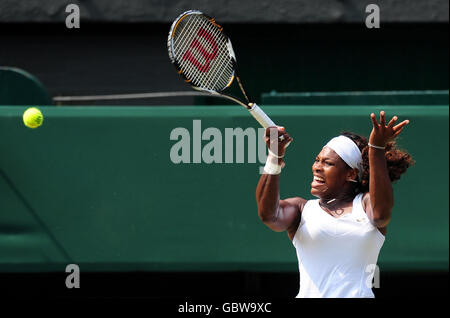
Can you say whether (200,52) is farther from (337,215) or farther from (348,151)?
(337,215)

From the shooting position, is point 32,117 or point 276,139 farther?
point 32,117

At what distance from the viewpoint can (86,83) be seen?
10000 millimetres

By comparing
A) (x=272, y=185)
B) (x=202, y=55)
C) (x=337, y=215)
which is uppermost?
(x=202, y=55)

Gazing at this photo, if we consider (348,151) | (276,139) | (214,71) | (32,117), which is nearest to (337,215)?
(348,151)

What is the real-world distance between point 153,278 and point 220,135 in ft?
5.15

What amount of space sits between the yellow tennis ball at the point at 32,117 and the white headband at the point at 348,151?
374 cm

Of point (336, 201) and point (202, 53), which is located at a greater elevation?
point (202, 53)

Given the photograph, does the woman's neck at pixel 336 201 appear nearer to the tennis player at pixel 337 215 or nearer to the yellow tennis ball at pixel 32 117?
the tennis player at pixel 337 215

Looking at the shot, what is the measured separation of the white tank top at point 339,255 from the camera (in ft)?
12.7

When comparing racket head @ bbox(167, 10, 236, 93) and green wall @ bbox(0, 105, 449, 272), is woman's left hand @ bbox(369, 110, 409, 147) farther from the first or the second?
green wall @ bbox(0, 105, 449, 272)

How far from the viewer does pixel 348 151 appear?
4074mm

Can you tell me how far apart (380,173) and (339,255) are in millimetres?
Answer: 456

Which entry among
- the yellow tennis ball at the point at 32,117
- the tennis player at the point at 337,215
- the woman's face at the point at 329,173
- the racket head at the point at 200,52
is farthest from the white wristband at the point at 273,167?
the yellow tennis ball at the point at 32,117

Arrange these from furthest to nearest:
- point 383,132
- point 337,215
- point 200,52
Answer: point 200,52
point 337,215
point 383,132
